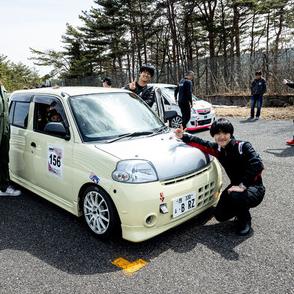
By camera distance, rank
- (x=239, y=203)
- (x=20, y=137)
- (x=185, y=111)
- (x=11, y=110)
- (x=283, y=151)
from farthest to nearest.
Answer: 1. (x=185, y=111)
2. (x=283, y=151)
3. (x=11, y=110)
4. (x=20, y=137)
5. (x=239, y=203)

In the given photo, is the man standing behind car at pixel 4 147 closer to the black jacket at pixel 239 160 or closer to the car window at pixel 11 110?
the car window at pixel 11 110

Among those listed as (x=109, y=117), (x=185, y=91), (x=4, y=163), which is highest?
(x=185, y=91)

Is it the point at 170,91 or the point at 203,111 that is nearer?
the point at 203,111

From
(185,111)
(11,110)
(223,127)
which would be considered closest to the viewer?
(223,127)

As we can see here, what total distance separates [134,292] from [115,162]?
3.84ft

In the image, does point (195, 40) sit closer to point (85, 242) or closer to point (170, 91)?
point (170, 91)

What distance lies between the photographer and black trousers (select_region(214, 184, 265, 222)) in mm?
3252

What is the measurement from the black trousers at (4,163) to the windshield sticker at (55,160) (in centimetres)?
105

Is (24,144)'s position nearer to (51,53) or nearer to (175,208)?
(175,208)

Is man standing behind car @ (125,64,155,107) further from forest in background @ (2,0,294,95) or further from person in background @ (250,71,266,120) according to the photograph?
forest in background @ (2,0,294,95)

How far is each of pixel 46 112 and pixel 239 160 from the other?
8.22ft

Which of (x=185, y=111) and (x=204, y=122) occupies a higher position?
(x=185, y=111)

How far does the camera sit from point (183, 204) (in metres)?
3.16

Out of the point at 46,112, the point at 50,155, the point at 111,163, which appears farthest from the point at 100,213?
the point at 46,112
